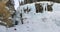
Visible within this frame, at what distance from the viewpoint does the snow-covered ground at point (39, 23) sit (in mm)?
2428

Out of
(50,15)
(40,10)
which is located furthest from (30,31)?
(40,10)

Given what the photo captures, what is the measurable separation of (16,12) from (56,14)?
86 centimetres

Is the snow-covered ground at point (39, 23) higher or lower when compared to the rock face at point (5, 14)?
lower

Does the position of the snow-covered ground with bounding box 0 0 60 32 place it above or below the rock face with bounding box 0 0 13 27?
below

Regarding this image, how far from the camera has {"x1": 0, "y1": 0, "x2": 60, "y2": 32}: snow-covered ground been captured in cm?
243

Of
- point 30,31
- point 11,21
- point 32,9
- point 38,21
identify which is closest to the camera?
point 30,31

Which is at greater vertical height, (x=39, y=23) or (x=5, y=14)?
(x=5, y=14)

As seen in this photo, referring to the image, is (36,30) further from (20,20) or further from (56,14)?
(56,14)

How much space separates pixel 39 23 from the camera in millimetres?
2672

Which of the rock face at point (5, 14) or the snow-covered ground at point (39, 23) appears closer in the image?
the snow-covered ground at point (39, 23)

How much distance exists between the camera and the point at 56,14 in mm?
3018

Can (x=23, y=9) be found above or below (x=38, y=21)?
above

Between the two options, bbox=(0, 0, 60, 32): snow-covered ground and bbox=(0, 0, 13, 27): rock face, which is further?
bbox=(0, 0, 13, 27): rock face

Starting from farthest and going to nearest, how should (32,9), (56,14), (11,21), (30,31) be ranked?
(32,9)
(56,14)
(11,21)
(30,31)
